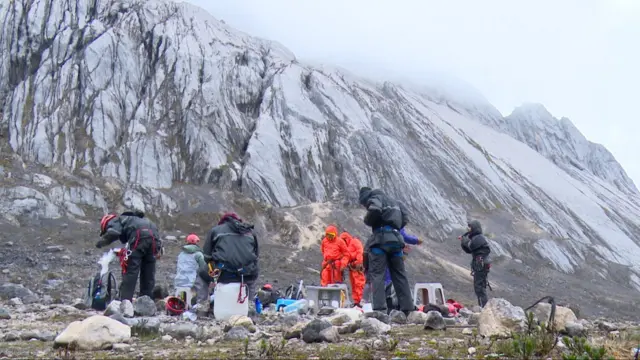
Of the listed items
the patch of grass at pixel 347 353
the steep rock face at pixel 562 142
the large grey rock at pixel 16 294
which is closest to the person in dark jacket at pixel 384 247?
the patch of grass at pixel 347 353

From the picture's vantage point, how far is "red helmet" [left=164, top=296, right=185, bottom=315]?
9.70m

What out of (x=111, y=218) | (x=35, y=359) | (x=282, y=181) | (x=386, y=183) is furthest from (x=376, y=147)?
(x=35, y=359)

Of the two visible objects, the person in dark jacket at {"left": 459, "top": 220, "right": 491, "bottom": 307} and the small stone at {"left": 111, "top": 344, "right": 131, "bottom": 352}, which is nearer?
the small stone at {"left": 111, "top": 344, "right": 131, "bottom": 352}

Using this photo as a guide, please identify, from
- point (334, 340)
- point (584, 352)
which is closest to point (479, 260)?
point (334, 340)

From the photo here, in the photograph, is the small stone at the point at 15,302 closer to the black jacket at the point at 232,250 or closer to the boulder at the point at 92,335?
the black jacket at the point at 232,250

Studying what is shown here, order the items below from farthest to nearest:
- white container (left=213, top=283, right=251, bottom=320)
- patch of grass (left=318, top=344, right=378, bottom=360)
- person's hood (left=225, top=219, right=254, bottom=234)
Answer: person's hood (left=225, top=219, right=254, bottom=234), white container (left=213, top=283, right=251, bottom=320), patch of grass (left=318, top=344, right=378, bottom=360)

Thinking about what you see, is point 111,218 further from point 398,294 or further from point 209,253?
point 398,294

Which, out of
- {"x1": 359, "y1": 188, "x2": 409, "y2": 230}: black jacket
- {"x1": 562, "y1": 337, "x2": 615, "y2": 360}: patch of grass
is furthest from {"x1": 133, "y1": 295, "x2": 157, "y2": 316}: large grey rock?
{"x1": 562, "y1": 337, "x2": 615, "y2": 360}: patch of grass

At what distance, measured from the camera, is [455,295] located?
26.3m

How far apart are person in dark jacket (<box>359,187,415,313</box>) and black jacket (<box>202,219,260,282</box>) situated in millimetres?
2062

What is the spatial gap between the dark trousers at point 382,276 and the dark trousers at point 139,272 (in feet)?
14.2

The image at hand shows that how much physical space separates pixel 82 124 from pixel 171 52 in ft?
31.5

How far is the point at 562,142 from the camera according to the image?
85.8m

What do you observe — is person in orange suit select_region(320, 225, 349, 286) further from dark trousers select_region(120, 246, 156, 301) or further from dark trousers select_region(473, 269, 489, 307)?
dark trousers select_region(120, 246, 156, 301)
